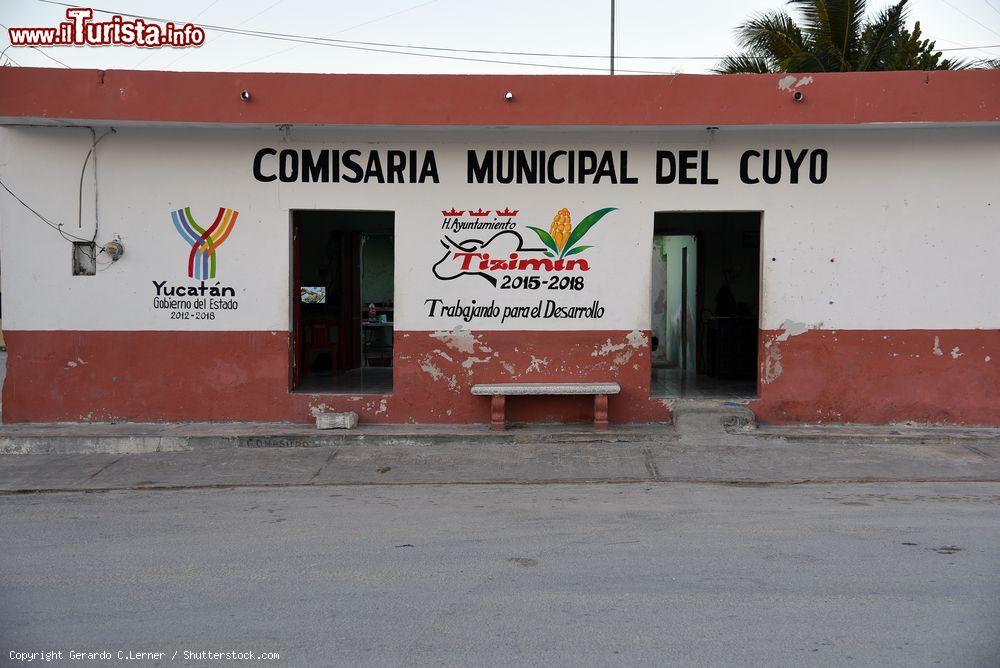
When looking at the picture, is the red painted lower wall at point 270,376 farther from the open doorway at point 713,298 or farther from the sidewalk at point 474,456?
the open doorway at point 713,298

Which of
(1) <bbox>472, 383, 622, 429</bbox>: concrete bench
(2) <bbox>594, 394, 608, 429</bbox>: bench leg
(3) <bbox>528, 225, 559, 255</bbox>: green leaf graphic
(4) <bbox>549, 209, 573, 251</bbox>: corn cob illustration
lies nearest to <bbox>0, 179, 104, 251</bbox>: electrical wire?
(1) <bbox>472, 383, 622, 429</bbox>: concrete bench

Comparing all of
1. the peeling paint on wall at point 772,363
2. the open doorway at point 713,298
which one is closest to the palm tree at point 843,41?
the open doorway at point 713,298

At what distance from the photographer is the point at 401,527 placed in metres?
6.82

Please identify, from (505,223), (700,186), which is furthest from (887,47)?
(505,223)

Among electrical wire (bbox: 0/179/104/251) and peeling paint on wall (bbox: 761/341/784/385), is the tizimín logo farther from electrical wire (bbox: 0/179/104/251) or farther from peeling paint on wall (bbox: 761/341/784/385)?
peeling paint on wall (bbox: 761/341/784/385)

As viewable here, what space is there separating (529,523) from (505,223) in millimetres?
4694

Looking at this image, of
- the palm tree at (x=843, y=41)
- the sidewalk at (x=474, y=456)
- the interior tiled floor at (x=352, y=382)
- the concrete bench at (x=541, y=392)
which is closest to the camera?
the sidewalk at (x=474, y=456)

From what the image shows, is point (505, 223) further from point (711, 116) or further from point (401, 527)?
point (401, 527)

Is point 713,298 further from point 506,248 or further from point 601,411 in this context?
point 506,248

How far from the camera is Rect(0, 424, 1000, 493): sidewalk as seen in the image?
8719 mm

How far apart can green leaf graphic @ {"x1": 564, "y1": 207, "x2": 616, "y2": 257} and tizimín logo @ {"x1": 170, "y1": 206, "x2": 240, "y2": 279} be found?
400cm

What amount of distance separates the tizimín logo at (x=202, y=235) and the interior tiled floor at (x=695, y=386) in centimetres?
558

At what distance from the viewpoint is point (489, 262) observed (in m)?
10.7

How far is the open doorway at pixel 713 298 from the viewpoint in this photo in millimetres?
14133
